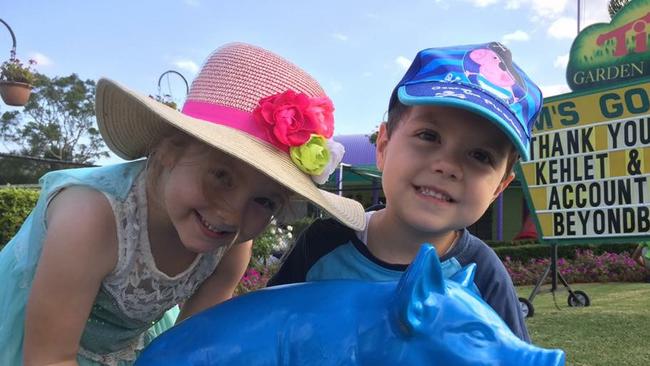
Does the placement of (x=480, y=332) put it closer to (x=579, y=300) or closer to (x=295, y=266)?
(x=295, y=266)

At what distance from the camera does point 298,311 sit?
101cm

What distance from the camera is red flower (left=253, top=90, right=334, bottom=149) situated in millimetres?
1304

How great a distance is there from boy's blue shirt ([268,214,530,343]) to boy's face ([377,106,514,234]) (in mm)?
113

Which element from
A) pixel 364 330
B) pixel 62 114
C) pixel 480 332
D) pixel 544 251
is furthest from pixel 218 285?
pixel 62 114

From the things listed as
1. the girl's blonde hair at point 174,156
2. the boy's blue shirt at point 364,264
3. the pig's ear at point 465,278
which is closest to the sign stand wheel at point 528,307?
the boy's blue shirt at point 364,264

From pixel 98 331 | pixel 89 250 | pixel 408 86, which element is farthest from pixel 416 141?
pixel 98 331

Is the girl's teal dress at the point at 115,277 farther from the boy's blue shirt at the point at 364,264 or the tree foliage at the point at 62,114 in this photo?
the tree foliage at the point at 62,114

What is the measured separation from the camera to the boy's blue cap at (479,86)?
1.27 metres

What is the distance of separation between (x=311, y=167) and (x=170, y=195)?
0.32 m

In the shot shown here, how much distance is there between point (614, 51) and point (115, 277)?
828cm

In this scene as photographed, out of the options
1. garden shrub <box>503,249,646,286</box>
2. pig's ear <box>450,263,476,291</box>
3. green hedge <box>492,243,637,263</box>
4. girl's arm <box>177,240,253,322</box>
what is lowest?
green hedge <box>492,243,637,263</box>

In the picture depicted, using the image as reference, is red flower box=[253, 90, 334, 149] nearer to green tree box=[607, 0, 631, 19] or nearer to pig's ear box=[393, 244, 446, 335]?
pig's ear box=[393, 244, 446, 335]

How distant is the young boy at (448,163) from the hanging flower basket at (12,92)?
33.1 ft

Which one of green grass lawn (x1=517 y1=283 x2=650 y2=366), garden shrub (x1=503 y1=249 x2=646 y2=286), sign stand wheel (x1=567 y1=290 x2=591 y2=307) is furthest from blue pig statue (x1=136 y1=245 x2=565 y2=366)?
garden shrub (x1=503 y1=249 x2=646 y2=286)
